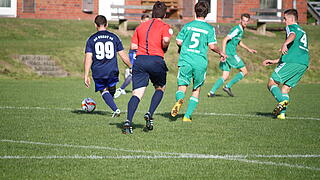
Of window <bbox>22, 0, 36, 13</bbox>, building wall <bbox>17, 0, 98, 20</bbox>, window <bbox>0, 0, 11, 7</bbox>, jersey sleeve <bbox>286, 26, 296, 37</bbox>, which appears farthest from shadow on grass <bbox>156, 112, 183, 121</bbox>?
window <bbox>0, 0, 11, 7</bbox>

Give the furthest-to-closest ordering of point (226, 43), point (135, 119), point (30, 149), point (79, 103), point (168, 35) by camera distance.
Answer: point (226, 43) → point (79, 103) → point (135, 119) → point (168, 35) → point (30, 149)

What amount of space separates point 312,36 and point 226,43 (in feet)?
68.6

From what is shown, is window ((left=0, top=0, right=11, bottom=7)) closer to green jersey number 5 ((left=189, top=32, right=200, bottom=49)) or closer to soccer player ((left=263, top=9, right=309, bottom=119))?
soccer player ((left=263, top=9, right=309, bottom=119))

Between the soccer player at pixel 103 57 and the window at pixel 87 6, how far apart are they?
27.6 m

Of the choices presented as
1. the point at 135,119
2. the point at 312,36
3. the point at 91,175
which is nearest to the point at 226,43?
the point at 135,119

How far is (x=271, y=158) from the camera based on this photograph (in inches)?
315

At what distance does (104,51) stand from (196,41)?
168cm

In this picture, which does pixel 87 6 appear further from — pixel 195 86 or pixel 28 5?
pixel 195 86

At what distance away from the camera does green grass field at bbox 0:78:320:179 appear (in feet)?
23.4

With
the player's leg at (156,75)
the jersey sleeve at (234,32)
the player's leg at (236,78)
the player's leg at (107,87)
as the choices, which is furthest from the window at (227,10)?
the player's leg at (156,75)

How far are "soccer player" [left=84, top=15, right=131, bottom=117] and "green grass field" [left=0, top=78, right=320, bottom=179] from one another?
2.05 ft

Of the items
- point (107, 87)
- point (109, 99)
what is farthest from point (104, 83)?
point (109, 99)

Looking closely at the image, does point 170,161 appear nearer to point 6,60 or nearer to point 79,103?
point 79,103

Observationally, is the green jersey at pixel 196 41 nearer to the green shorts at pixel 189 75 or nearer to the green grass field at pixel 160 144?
the green shorts at pixel 189 75
